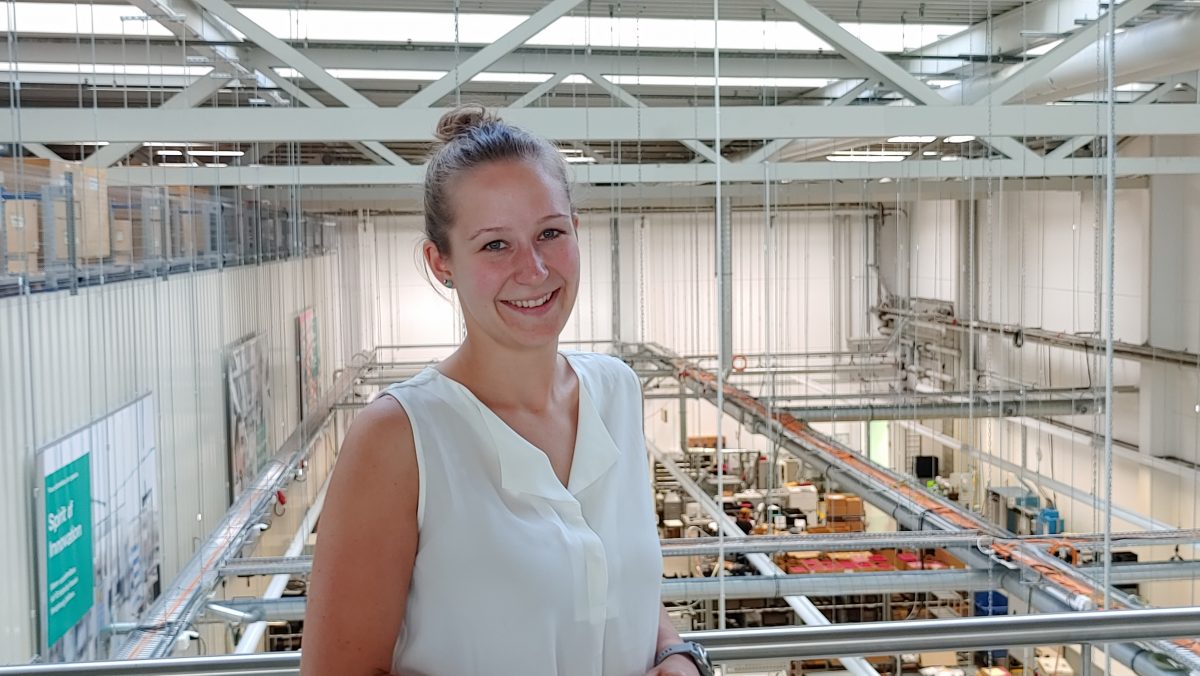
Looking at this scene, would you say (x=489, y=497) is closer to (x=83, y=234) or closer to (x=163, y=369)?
(x=83, y=234)

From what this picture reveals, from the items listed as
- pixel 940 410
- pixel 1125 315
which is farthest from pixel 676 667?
pixel 1125 315

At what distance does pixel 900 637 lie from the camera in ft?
4.04

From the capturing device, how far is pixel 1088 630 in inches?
49.0

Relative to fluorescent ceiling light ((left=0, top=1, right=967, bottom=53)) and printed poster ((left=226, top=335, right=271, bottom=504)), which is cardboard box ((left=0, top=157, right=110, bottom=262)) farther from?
printed poster ((left=226, top=335, right=271, bottom=504))

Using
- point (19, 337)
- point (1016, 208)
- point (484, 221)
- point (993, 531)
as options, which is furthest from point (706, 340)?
point (484, 221)

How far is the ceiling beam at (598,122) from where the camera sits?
3354mm

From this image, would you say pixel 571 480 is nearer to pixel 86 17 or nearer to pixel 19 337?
pixel 19 337

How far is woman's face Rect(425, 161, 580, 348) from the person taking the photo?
2.45 feet

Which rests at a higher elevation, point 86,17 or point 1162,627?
point 86,17

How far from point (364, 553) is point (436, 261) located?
0.22 m

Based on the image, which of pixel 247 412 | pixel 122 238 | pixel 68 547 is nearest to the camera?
pixel 68 547

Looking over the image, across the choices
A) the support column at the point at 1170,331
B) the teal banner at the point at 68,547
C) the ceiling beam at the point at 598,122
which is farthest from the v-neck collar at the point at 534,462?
the support column at the point at 1170,331

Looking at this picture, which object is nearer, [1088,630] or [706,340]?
[1088,630]

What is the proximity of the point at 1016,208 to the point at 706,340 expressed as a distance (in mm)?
2896
